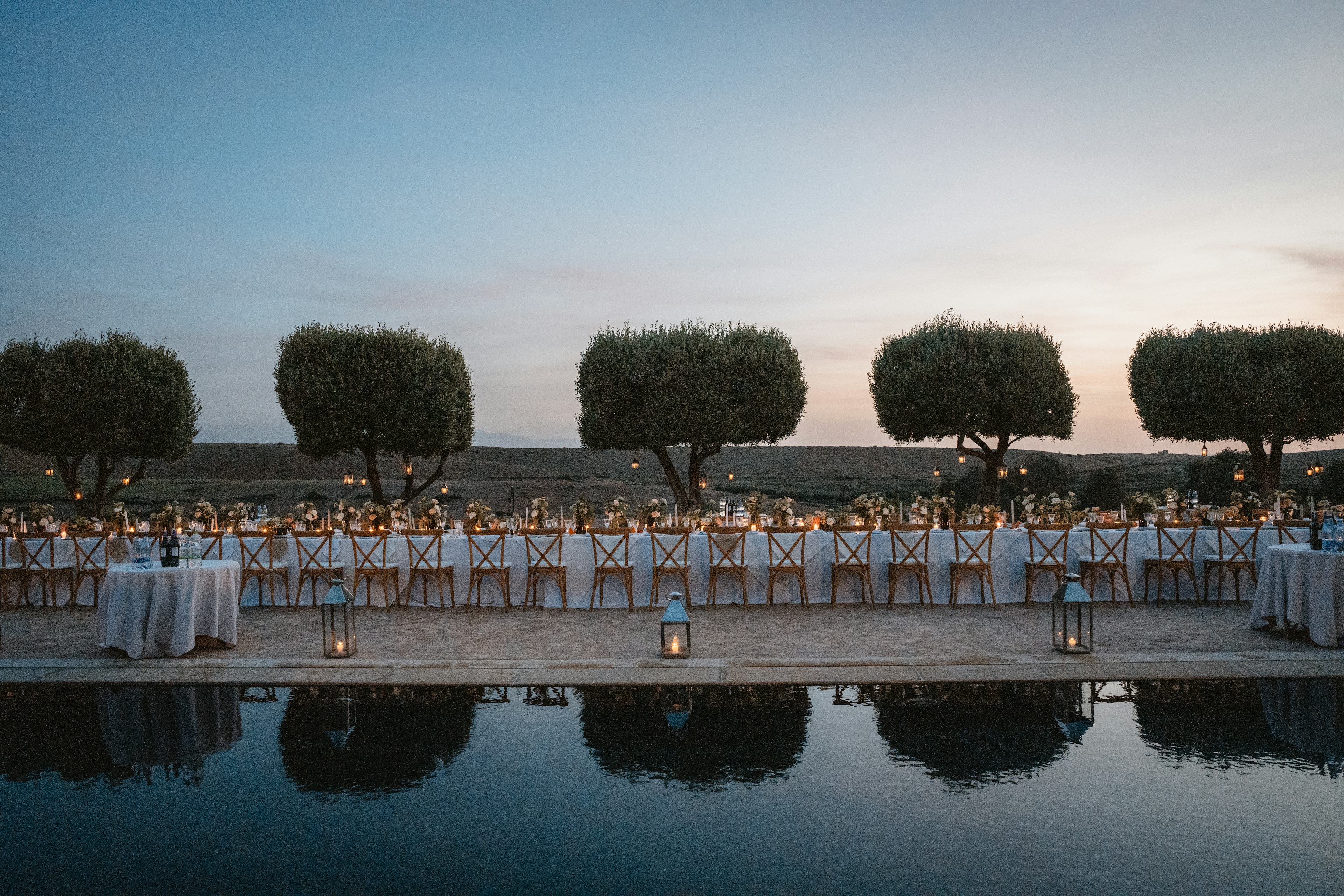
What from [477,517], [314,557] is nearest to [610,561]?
[477,517]

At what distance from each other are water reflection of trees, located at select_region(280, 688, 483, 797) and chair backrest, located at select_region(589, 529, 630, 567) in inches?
181

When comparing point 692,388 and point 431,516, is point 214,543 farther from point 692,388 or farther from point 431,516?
point 692,388

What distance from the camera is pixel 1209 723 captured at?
239 inches

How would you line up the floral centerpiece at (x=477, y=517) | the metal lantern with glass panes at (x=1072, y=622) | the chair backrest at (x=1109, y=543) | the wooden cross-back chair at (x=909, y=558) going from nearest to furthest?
the metal lantern with glass panes at (x=1072, y=622)
the chair backrest at (x=1109, y=543)
the wooden cross-back chair at (x=909, y=558)
the floral centerpiece at (x=477, y=517)

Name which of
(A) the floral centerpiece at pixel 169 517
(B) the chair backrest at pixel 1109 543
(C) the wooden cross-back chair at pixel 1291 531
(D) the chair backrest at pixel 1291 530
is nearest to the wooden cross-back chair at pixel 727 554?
(B) the chair backrest at pixel 1109 543

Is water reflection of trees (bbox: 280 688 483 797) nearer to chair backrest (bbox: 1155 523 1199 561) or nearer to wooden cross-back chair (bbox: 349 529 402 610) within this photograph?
wooden cross-back chair (bbox: 349 529 402 610)

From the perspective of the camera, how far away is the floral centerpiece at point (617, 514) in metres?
12.5

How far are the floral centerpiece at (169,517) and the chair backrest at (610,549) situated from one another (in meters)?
6.30

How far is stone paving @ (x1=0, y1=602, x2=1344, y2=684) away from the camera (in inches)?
301

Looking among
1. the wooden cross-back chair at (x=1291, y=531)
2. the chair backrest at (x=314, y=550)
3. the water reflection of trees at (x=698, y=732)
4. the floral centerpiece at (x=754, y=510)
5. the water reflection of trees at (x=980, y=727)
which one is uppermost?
the floral centerpiece at (x=754, y=510)

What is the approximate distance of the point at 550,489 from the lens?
168 feet

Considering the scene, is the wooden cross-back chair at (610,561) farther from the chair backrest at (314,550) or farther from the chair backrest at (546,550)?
the chair backrest at (314,550)

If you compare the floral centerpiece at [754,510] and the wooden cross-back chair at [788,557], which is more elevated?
the floral centerpiece at [754,510]

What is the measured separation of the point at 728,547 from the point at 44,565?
10.4 meters
